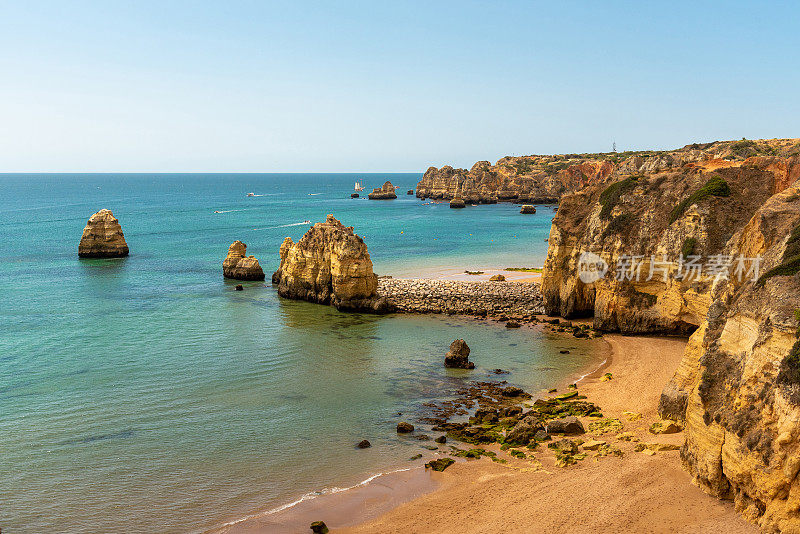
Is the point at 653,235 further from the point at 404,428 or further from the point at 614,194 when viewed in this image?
the point at 404,428

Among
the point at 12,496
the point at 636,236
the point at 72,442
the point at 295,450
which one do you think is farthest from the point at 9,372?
the point at 636,236

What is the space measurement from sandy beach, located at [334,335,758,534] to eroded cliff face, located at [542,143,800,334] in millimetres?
15137

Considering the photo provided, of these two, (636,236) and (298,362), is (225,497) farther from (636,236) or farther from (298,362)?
(636,236)

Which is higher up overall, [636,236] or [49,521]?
[636,236]

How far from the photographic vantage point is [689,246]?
36625 mm

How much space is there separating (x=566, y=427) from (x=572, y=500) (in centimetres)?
646

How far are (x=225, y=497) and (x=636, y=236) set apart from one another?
3213 cm

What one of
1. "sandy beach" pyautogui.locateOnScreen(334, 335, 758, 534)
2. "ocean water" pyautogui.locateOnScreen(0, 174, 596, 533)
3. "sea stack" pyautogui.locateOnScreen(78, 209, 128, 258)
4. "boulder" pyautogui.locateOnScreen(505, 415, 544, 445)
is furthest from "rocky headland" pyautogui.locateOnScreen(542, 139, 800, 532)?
"sea stack" pyautogui.locateOnScreen(78, 209, 128, 258)

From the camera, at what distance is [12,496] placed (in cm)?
2161

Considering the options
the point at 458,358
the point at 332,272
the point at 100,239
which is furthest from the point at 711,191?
the point at 100,239

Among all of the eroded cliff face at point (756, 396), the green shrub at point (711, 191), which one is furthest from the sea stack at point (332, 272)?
the eroded cliff face at point (756, 396)

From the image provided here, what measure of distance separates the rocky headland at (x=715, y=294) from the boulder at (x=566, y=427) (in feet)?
12.0

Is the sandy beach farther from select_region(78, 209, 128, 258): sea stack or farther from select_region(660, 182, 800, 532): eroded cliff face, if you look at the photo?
select_region(78, 209, 128, 258): sea stack

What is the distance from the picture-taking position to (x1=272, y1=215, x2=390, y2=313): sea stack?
50506 mm
